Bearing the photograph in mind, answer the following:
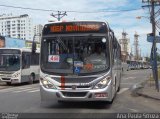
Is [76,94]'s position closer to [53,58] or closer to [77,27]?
[53,58]

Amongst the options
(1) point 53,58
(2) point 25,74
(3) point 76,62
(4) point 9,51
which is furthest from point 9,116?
(2) point 25,74

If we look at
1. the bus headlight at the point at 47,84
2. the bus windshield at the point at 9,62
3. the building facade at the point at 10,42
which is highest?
the building facade at the point at 10,42

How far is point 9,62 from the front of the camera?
3081 centimetres

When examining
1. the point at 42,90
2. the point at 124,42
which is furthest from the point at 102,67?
the point at 124,42

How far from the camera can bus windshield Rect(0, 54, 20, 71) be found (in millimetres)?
30500

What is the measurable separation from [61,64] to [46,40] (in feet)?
3.73

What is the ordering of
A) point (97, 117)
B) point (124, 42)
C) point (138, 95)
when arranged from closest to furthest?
point (97, 117) → point (138, 95) → point (124, 42)

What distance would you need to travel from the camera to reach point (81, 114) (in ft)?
42.5

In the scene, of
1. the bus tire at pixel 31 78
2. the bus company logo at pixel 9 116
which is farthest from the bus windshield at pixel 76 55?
the bus tire at pixel 31 78

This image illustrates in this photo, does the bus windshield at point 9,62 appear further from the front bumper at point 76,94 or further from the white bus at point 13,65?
the front bumper at point 76,94

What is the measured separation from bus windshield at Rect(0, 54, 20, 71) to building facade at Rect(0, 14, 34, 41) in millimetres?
46321

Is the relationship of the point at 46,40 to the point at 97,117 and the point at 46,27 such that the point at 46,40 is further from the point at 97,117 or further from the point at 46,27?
the point at 97,117

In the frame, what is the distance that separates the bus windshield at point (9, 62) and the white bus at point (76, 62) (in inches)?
624

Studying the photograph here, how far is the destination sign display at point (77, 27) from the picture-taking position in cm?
1467
